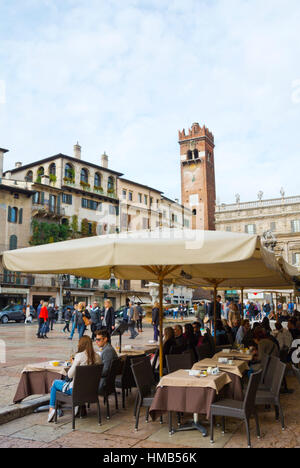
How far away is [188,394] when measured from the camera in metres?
5.01

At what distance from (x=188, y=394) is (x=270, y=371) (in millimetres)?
1869

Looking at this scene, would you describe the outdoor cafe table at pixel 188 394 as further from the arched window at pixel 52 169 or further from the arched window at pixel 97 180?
the arched window at pixel 97 180

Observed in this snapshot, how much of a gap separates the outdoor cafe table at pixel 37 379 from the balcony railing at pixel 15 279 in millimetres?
32853

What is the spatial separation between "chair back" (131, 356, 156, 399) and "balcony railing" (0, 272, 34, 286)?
3388 cm

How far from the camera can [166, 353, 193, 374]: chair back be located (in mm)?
6594

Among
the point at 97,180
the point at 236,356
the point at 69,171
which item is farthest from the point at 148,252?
A: the point at 97,180

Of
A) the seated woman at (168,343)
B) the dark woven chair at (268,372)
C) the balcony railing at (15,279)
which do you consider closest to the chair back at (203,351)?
the seated woman at (168,343)

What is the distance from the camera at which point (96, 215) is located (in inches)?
1876

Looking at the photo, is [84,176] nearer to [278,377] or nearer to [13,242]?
[13,242]

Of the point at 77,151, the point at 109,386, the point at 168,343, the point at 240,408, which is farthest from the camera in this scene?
the point at 77,151

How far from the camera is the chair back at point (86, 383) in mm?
5379

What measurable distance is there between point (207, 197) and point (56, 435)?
5960 centimetres

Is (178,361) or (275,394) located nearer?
(275,394)

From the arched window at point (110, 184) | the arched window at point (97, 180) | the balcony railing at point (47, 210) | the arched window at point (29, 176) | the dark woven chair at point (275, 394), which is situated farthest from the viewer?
the arched window at point (110, 184)
